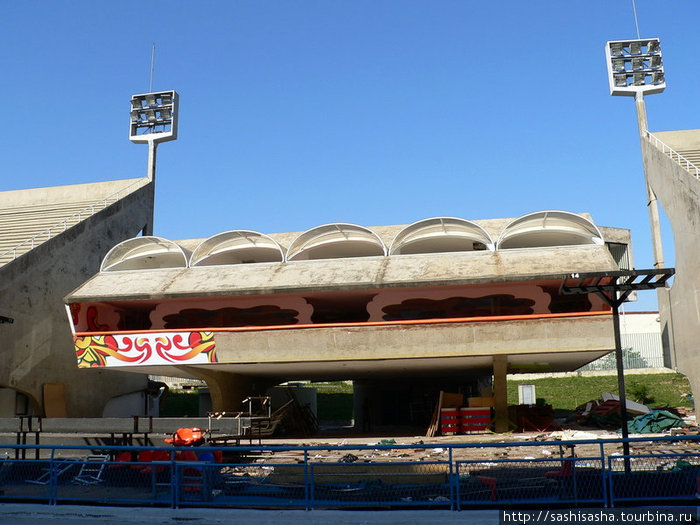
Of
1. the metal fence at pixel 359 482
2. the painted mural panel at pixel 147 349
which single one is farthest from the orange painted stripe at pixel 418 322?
the metal fence at pixel 359 482

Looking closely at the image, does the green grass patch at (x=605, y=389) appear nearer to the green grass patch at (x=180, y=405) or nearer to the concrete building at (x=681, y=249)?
the concrete building at (x=681, y=249)

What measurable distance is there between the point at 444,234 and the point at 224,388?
37.1 feet

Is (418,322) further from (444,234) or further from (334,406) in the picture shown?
(334,406)

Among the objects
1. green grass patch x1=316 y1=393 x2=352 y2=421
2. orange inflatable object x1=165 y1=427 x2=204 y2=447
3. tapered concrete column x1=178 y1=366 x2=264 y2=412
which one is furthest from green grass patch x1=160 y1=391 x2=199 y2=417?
orange inflatable object x1=165 y1=427 x2=204 y2=447

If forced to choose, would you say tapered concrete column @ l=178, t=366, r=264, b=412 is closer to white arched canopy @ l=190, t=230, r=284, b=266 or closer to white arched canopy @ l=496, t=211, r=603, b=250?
white arched canopy @ l=190, t=230, r=284, b=266

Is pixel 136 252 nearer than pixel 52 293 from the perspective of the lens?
Yes

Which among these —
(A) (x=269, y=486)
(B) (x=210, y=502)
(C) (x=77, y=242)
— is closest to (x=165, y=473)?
(B) (x=210, y=502)

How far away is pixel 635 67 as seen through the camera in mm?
39812

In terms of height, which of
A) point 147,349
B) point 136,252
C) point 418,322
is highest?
point 136,252

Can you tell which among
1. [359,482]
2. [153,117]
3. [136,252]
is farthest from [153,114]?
[359,482]

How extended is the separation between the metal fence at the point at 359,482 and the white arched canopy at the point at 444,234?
49.8ft

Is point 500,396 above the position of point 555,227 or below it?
below

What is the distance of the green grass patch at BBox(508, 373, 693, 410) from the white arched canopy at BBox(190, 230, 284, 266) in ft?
58.9

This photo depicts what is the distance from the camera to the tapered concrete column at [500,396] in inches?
974
